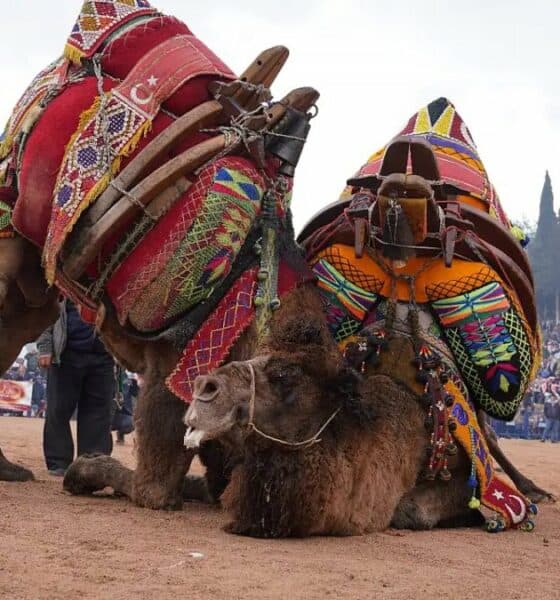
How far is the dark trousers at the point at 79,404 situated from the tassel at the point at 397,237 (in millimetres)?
3502

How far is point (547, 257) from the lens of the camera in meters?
57.2

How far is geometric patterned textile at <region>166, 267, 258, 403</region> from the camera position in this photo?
480 cm

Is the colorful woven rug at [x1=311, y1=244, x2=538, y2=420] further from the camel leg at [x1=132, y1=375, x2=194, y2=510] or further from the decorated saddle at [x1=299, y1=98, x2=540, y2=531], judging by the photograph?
the camel leg at [x1=132, y1=375, x2=194, y2=510]

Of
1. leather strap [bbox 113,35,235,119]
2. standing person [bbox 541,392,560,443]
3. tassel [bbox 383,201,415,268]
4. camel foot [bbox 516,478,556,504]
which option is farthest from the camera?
standing person [bbox 541,392,560,443]

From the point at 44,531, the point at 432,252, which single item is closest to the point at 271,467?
the point at 44,531

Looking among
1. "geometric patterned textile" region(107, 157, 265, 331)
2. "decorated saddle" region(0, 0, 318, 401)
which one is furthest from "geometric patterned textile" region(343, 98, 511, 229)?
"geometric patterned textile" region(107, 157, 265, 331)

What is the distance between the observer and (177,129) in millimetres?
5023

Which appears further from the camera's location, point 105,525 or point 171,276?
point 171,276

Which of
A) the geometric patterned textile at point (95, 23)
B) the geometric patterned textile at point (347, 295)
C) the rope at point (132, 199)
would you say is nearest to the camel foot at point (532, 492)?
the geometric patterned textile at point (347, 295)

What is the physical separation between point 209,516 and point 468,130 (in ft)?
11.0

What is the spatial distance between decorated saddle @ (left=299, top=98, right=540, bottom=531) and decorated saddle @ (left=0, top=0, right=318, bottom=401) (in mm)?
341

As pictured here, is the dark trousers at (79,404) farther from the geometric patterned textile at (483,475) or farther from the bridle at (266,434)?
the bridle at (266,434)

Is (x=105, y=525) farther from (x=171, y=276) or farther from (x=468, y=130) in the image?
(x=468, y=130)

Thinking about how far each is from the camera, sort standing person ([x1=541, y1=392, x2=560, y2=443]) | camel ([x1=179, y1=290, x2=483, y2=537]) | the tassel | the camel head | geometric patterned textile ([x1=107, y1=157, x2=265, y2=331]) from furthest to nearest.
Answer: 1. standing person ([x1=541, y1=392, x2=560, y2=443])
2. the tassel
3. geometric patterned textile ([x1=107, y1=157, x2=265, y2=331])
4. camel ([x1=179, y1=290, x2=483, y2=537])
5. the camel head
